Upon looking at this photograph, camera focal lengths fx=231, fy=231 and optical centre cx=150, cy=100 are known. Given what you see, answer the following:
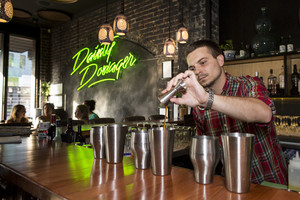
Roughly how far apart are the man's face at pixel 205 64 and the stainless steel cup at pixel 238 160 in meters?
0.86

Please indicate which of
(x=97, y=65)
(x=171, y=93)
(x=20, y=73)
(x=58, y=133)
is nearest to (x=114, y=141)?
(x=171, y=93)

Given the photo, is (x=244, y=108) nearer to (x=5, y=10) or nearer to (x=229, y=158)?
(x=229, y=158)

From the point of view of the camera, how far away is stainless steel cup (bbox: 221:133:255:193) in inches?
29.6

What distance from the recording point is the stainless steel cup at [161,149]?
35.8 inches

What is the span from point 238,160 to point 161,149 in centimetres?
29

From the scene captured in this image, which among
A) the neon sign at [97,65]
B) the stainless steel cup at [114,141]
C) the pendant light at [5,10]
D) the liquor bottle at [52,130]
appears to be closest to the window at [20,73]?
the neon sign at [97,65]

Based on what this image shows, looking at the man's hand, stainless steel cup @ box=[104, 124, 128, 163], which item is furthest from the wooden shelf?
stainless steel cup @ box=[104, 124, 128, 163]

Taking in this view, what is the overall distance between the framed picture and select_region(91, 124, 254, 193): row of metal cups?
146 inches

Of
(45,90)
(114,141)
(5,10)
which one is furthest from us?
(45,90)

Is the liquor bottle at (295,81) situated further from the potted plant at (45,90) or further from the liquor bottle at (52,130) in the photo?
the potted plant at (45,90)

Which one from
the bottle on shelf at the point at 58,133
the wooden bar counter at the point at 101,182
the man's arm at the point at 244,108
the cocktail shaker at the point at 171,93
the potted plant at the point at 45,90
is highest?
the potted plant at the point at 45,90

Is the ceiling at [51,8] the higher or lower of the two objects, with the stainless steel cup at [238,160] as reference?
higher

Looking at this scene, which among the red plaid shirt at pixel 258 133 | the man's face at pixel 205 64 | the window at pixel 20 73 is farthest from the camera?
the window at pixel 20 73

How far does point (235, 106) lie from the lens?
1027mm
